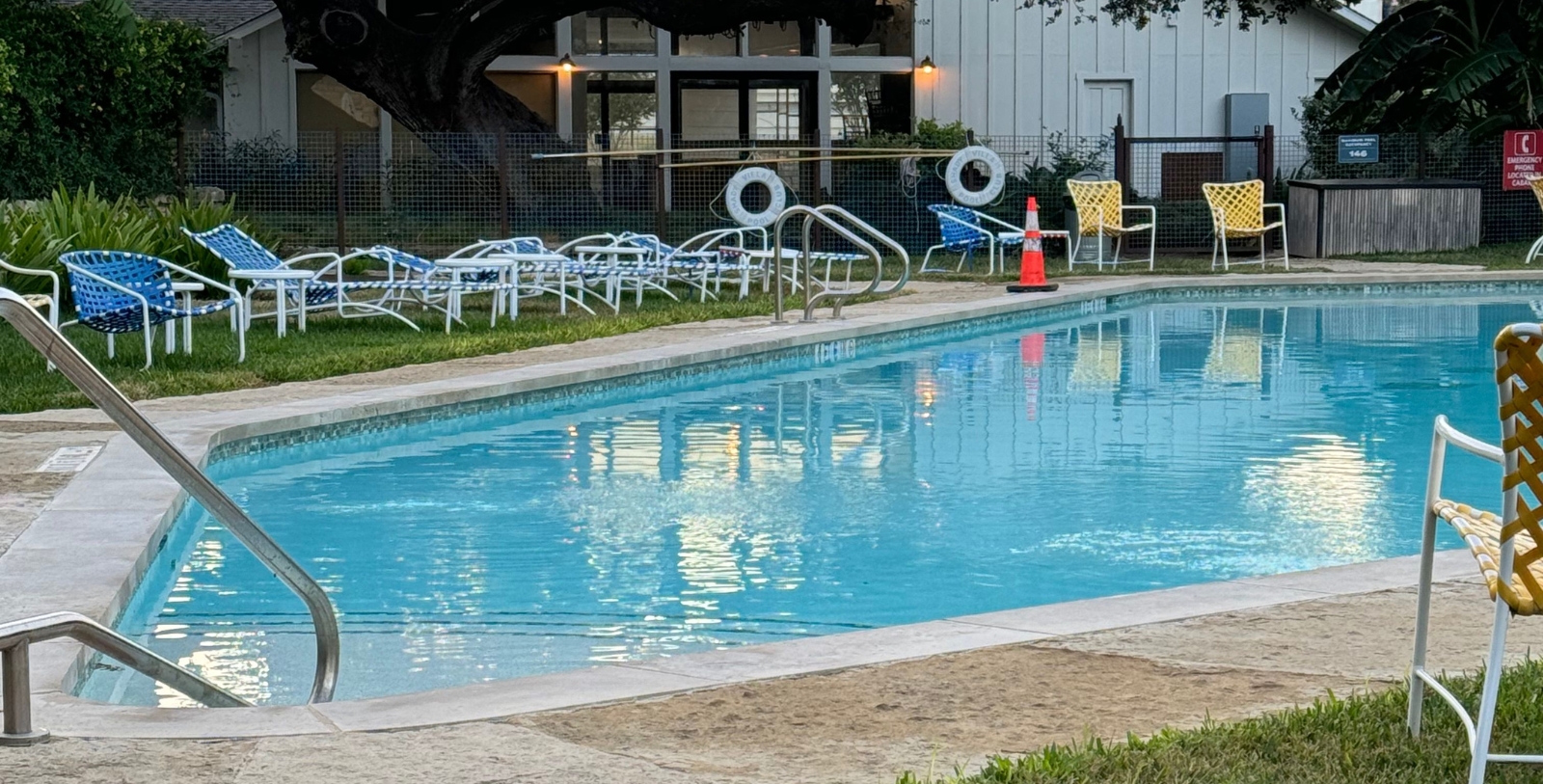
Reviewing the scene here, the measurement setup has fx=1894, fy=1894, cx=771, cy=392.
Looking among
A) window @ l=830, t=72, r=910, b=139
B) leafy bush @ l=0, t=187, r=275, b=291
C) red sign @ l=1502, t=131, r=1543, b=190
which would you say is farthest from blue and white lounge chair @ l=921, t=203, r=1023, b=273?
window @ l=830, t=72, r=910, b=139

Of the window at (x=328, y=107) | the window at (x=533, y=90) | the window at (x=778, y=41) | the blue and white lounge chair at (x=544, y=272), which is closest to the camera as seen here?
the blue and white lounge chair at (x=544, y=272)

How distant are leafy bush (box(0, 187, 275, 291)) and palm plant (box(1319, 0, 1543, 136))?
13.2m

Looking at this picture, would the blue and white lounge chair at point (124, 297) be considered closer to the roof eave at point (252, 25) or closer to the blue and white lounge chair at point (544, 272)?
the blue and white lounge chair at point (544, 272)

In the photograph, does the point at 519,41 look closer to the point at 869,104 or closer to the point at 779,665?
the point at 869,104

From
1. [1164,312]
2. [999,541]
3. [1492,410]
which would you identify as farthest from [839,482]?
[1164,312]

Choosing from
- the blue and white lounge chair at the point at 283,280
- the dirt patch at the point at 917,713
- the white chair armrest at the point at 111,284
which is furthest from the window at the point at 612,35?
the dirt patch at the point at 917,713

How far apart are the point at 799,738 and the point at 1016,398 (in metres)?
7.25

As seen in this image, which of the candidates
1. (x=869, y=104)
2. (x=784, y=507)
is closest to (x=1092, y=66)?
(x=869, y=104)

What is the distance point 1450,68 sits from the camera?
70.2 feet

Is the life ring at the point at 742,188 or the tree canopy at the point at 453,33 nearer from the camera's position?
the life ring at the point at 742,188

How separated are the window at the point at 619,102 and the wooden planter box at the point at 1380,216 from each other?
10.4 m

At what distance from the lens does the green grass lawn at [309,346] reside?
9648mm

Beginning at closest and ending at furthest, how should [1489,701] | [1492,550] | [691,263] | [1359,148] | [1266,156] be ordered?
[1489,701] < [1492,550] < [691,263] < [1266,156] < [1359,148]

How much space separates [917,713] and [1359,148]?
1900 centimetres
